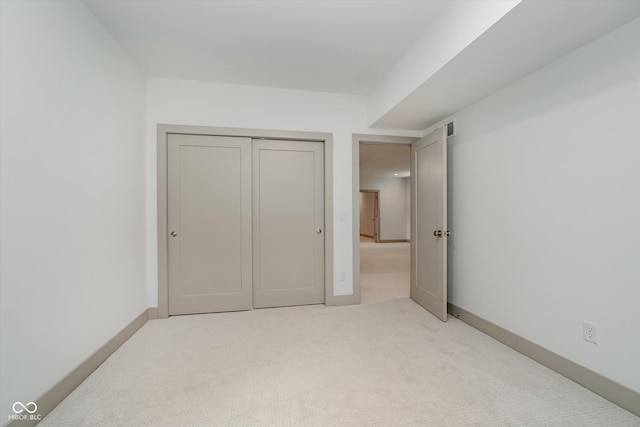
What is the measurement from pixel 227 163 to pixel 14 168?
71.3 inches

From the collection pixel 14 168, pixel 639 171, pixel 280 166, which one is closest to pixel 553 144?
pixel 639 171

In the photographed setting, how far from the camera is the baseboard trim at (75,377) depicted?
1476 millimetres

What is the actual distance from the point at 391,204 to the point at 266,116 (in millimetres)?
8433

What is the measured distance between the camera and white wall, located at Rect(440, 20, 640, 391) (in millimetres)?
1577

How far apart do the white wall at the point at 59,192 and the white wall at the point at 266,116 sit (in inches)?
16.8

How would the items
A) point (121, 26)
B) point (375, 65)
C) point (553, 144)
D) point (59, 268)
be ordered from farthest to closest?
point (375, 65), point (121, 26), point (553, 144), point (59, 268)

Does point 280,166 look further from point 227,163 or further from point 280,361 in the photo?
point 280,361

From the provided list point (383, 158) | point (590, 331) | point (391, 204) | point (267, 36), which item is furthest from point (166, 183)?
point (391, 204)

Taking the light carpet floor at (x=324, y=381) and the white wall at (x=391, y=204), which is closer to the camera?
the light carpet floor at (x=324, y=381)

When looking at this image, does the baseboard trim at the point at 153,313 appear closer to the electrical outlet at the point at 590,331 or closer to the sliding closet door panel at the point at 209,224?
the sliding closet door panel at the point at 209,224

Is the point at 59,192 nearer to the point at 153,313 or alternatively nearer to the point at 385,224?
the point at 153,313

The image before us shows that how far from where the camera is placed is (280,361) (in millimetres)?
2057

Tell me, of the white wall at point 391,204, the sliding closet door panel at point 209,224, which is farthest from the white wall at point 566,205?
the white wall at point 391,204

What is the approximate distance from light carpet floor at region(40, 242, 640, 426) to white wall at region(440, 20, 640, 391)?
0.34 metres
